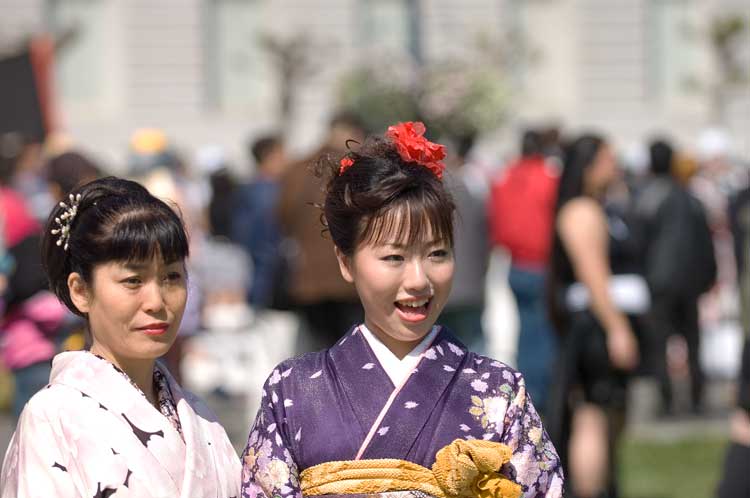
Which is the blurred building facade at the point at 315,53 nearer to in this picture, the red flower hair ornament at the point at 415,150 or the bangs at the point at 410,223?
the red flower hair ornament at the point at 415,150

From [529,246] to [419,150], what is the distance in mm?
7150

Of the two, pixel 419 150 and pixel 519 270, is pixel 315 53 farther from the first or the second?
pixel 419 150

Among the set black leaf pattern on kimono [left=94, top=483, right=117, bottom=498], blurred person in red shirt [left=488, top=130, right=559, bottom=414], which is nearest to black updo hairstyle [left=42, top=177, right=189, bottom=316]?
black leaf pattern on kimono [left=94, top=483, right=117, bottom=498]

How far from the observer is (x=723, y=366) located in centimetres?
A: 1303

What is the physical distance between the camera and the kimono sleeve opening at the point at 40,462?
369 centimetres

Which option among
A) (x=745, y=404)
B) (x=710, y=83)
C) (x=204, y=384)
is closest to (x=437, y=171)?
(x=745, y=404)

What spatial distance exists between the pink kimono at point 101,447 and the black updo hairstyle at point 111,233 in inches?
8.5

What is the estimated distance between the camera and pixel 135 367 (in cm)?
394

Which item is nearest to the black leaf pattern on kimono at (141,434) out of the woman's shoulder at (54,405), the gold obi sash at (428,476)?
the woman's shoulder at (54,405)

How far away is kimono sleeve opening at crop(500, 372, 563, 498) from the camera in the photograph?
3816mm

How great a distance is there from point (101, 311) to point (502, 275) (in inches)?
437

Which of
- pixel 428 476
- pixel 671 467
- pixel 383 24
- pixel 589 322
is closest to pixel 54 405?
pixel 428 476

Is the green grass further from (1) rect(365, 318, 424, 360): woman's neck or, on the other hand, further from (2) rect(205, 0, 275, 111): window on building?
(2) rect(205, 0, 275, 111): window on building

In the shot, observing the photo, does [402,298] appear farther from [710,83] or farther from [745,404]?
[710,83]
